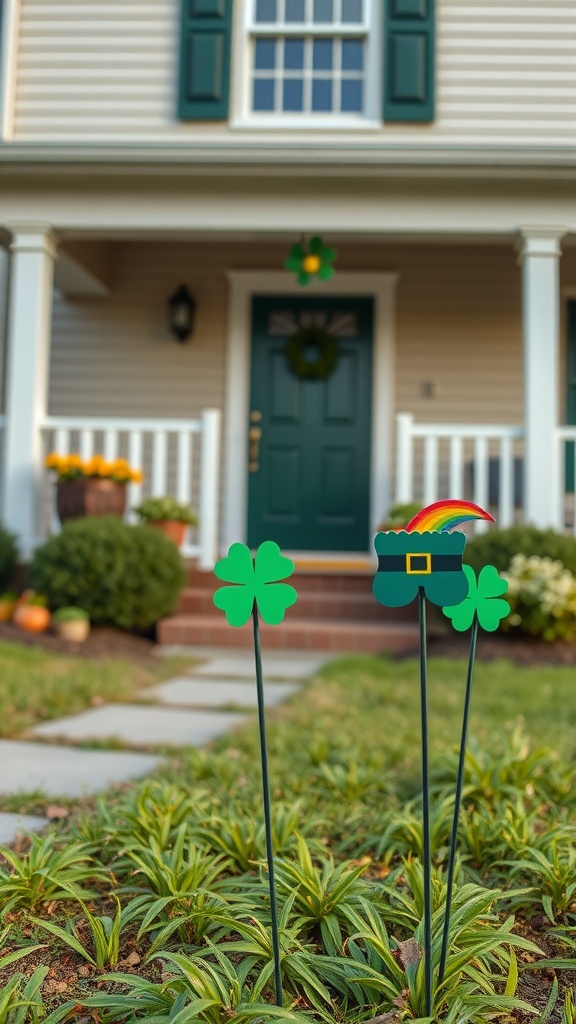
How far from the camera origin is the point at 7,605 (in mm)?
5715

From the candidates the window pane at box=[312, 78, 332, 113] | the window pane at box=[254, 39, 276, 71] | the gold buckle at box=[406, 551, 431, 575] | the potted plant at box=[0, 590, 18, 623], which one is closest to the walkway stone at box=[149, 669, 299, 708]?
the potted plant at box=[0, 590, 18, 623]

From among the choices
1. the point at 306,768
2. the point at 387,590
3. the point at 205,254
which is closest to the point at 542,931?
the point at 387,590

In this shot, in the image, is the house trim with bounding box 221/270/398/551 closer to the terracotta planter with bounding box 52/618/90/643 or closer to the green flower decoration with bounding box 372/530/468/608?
the terracotta planter with bounding box 52/618/90/643

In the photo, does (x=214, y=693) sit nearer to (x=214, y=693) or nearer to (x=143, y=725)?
(x=214, y=693)

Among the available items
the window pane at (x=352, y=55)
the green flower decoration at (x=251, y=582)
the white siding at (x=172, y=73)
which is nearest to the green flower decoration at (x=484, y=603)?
the green flower decoration at (x=251, y=582)

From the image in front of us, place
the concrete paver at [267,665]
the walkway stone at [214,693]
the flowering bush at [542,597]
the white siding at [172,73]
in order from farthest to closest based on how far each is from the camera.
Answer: the white siding at [172,73] < the flowering bush at [542,597] < the concrete paver at [267,665] < the walkway stone at [214,693]

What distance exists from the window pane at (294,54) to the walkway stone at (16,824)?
20.5 ft

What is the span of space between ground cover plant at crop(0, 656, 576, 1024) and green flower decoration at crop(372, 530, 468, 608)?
554mm

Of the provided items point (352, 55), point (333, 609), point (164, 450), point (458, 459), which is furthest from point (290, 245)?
point (333, 609)

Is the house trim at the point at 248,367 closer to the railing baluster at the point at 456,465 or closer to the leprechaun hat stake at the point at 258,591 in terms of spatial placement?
the railing baluster at the point at 456,465

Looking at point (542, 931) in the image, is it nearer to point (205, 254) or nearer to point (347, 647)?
point (347, 647)

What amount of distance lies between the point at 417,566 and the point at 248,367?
6510mm

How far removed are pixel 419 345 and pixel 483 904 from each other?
6.49 meters

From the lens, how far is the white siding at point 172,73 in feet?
20.6
